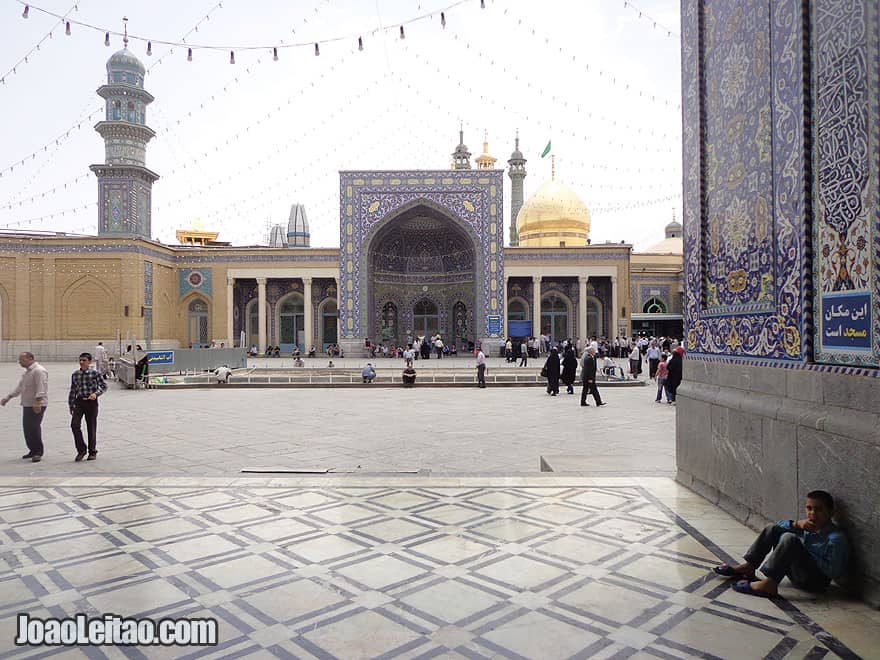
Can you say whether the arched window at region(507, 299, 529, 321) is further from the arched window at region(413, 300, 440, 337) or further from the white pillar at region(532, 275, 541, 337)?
the arched window at region(413, 300, 440, 337)

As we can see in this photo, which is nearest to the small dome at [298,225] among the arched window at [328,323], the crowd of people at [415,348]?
the arched window at [328,323]

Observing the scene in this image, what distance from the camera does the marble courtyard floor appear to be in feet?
6.92

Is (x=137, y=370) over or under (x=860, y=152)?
under

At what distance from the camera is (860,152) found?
248 centimetres

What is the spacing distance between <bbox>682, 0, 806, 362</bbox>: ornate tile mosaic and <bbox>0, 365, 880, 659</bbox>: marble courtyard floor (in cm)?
113

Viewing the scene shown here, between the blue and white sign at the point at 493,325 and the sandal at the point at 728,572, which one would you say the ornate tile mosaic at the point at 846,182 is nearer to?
the sandal at the point at 728,572

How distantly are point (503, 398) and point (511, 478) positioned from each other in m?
6.42

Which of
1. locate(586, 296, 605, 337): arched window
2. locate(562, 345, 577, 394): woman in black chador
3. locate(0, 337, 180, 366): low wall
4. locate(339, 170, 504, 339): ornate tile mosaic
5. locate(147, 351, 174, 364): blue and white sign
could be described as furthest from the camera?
locate(586, 296, 605, 337): arched window

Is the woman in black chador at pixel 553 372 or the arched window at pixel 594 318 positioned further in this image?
the arched window at pixel 594 318

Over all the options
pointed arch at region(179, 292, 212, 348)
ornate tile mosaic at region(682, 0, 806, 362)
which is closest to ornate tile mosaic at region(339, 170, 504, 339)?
pointed arch at region(179, 292, 212, 348)

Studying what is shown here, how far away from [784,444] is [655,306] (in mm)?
26114

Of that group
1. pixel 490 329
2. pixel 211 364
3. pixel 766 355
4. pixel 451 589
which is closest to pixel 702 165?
pixel 766 355

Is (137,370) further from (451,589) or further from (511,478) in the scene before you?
(451,589)

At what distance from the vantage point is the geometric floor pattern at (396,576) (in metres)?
2.08
